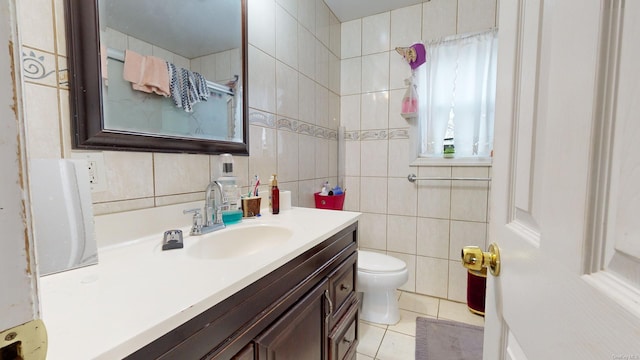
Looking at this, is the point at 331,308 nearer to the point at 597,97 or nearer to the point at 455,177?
the point at 597,97

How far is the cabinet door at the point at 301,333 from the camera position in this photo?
26.9 inches

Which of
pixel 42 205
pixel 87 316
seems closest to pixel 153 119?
pixel 42 205

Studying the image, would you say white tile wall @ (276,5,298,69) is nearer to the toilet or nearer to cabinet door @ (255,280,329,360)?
cabinet door @ (255,280,329,360)

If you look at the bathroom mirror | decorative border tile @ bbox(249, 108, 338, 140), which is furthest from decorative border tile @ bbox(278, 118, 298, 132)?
the bathroom mirror

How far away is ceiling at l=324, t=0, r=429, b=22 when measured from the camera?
6.55ft

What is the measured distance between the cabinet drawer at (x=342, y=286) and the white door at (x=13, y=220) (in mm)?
887

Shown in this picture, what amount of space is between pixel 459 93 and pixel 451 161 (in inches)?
19.9

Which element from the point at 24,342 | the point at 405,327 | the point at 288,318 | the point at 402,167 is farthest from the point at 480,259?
the point at 402,167

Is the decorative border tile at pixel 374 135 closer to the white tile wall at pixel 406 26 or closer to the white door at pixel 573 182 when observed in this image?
the white tile wall at pixel 406 26

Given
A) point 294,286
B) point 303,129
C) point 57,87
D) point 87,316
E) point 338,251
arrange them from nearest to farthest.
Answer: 1. point 87,316
2. point 57,87
3. point 294,286
4. point 338,251
5. point 303,129

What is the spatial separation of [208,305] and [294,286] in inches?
13.0

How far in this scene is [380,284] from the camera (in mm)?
1667

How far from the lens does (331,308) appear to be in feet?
3.29

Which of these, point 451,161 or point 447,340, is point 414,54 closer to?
point 451,161
